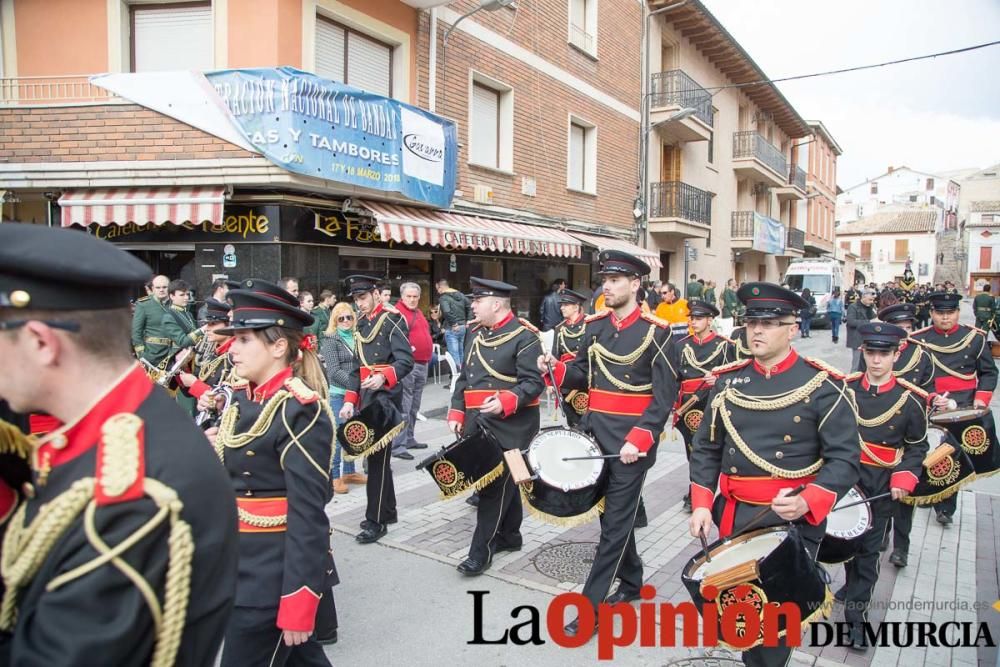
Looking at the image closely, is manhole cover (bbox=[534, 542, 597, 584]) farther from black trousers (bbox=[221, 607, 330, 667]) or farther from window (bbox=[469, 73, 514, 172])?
window (bbox=[469, 73, 514, 172])

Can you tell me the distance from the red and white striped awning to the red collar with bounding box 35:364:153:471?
9.55 metres

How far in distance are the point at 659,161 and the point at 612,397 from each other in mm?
18754

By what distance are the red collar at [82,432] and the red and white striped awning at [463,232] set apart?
9549 mm

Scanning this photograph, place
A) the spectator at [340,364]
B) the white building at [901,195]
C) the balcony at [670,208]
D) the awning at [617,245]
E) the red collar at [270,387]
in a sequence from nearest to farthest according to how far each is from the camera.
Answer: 1. the red collar at [270,387]
2. the spectator at [340,364]
3. the awning at [617,245]
4. the balcony at [670,208]
5. the white building at [901,195]

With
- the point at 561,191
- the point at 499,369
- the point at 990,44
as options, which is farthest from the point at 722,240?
the point at 499,369

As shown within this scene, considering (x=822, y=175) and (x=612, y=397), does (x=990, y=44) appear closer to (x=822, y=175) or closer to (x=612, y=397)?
(x=612, y=397)

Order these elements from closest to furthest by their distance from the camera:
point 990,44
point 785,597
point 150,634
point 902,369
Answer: point 150,634
point 785,597
point 902,369
point 990,44

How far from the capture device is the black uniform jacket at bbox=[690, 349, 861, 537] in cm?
324

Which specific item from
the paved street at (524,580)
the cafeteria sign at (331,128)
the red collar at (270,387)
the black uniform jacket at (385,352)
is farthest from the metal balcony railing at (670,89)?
the red collar at (270,387)

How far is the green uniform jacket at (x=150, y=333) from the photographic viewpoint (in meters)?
8.09

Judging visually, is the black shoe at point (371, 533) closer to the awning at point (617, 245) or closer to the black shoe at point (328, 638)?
the black shoe at point (328, 638)

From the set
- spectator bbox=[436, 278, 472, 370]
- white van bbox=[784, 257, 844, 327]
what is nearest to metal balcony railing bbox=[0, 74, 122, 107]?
spectator bbox=[436, 278, 472, 370]

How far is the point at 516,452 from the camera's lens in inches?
176

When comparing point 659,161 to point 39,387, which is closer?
point 39,387
